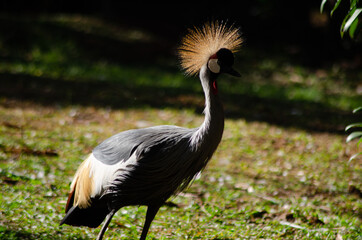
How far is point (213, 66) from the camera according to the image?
8.79ft

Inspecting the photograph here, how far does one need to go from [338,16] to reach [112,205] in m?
8.16

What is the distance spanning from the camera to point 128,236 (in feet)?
10.4

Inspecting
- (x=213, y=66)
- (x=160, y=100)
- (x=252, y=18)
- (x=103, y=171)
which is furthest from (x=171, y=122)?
(x=252, y=18)

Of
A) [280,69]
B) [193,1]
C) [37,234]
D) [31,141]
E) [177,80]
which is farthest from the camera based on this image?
[193,1]

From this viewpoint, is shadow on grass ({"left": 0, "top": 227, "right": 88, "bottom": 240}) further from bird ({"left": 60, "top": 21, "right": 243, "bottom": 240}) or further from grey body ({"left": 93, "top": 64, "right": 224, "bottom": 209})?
grey body ({"left": 93, "top": 64, "right": 224, "bottom": 209})

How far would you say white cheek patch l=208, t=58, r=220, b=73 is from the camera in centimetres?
266

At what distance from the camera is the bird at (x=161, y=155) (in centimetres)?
261

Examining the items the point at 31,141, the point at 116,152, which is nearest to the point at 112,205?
the point at 116,152

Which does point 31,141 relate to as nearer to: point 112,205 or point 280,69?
point 112,205

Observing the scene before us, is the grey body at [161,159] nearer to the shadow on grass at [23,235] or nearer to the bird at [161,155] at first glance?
the bird at [161,155]

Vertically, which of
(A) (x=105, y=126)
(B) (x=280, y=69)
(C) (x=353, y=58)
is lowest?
(A) (x=105, y=126)

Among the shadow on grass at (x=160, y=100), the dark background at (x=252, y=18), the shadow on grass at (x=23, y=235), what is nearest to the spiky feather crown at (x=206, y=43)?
the shadow on grass at (x=23, y=235)

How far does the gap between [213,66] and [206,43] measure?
0.23 m

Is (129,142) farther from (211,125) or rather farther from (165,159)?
(211,125)
